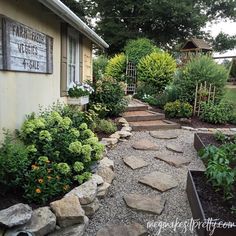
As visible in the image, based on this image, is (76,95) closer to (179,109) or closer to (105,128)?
(105,128)

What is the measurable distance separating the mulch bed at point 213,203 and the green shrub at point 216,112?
415 centimetres

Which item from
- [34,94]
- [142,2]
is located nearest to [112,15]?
[142,2]

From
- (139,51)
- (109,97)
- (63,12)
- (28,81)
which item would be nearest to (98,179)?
(28,81)

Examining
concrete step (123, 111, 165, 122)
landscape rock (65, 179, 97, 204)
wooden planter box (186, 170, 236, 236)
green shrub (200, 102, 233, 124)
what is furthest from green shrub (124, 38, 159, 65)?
landscape rock (65, 179, 97, 204)

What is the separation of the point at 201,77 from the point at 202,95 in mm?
552

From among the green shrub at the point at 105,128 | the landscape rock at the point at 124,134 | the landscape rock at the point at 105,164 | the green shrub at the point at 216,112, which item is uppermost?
the green shrub at the point at 216,112

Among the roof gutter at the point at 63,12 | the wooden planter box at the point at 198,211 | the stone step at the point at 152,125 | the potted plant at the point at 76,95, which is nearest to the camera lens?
the wooden planter box at the point at 198,211

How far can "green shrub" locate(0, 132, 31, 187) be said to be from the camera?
2.79m

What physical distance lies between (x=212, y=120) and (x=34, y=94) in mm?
4864

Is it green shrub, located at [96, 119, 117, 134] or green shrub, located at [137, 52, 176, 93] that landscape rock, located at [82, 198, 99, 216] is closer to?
green shrub, located at [96, 119, 117, 134]

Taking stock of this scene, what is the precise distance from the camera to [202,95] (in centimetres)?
761

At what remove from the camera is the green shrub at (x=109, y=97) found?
6.72 metres

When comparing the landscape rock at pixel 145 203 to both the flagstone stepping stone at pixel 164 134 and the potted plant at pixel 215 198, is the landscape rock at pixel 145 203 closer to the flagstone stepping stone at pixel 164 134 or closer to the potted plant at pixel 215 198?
the potted plant at pixel 215 198

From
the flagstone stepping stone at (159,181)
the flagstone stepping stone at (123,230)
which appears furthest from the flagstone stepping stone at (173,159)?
the flagstone stepping stone at (123,230)
